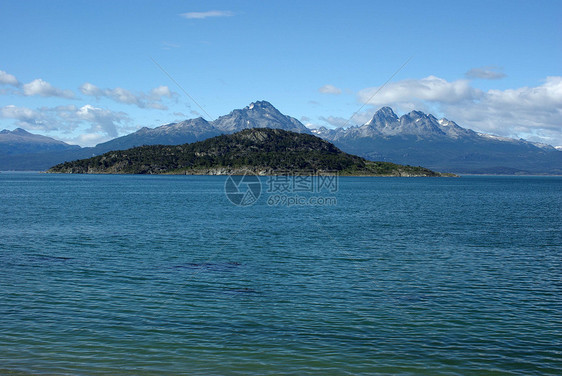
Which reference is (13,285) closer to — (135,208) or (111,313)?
(111,313)

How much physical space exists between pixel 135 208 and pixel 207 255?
182 feet

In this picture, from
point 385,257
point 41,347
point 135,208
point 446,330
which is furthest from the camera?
point 135,208

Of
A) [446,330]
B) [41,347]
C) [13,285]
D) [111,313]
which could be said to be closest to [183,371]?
[41,347]

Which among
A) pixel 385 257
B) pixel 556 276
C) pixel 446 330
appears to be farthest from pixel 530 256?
pixel 446 330

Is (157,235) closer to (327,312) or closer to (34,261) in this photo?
(34,261)

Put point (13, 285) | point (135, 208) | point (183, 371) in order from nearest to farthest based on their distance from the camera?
1. point (183, 371)
2. point (13, 285)
3. point (135, 208)

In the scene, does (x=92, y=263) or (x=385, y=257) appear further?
(x=385, y=257)

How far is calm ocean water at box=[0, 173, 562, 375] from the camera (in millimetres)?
21625

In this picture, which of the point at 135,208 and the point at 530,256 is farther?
the point at 135,208

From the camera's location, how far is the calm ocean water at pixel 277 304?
2162 centimetres

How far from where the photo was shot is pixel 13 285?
3294 centimetres

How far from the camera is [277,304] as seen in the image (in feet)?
97.8

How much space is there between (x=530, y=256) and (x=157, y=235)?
4002 centimetres

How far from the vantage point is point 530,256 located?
45.5 metres
